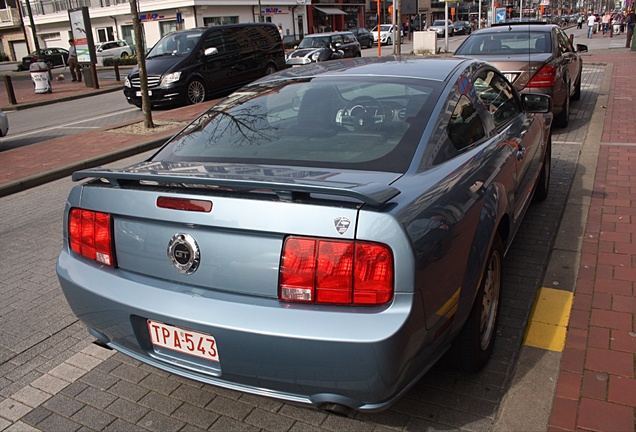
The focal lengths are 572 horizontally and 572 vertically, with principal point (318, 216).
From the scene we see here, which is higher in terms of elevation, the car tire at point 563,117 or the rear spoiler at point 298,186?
the rear spoiler at point 298,186

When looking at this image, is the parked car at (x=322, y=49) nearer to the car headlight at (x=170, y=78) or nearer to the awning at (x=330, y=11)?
the car headlight at (x=170, y=78)

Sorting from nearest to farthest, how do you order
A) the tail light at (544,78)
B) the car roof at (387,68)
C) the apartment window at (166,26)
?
the car roof at (387,68)
the tail light at (544,78)
the apartment window at (166,26)

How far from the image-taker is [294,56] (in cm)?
2339

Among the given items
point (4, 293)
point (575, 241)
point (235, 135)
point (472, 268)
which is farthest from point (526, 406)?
point (4, 293)

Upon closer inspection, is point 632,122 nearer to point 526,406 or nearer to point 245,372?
point 526,406

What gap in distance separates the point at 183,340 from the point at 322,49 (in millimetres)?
22179

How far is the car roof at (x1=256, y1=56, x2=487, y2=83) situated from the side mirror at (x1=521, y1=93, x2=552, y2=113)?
101 cm

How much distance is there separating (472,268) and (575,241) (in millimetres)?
2421

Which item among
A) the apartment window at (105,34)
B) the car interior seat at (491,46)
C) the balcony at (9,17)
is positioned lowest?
the car interior seat at (491,46)

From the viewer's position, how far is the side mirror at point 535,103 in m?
4.69

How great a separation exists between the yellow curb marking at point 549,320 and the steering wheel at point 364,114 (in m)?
1.51

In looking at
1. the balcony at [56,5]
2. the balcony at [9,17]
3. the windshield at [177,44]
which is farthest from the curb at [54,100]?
the balcony at [9,17]

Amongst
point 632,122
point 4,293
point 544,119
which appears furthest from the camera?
point 632,122

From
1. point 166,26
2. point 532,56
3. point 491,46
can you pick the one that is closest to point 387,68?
point 532,56
